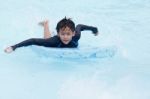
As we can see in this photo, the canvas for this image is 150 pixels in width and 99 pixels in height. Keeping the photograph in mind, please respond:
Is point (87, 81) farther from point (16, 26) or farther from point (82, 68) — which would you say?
point (16, 26)

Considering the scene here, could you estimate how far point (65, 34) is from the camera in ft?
15.1

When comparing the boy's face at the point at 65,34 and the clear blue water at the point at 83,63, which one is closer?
the clear blue water at the point at 83,63

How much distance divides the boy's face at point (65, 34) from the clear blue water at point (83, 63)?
0.26 meters

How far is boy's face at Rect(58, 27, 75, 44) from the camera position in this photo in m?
4.56

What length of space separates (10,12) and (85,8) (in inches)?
61.4

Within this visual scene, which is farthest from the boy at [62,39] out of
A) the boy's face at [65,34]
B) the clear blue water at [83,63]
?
the clear blue water at [83,63]

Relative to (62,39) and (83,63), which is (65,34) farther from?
(83,63)

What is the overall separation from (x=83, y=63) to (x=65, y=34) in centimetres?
53

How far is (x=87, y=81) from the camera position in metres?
4.44

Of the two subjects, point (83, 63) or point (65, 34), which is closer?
point (65, 34)

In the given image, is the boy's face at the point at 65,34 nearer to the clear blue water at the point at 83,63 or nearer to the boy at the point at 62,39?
the boy at the point at 62,39

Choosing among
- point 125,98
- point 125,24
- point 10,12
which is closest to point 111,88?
point 125,98

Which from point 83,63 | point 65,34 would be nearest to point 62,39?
point 65,34

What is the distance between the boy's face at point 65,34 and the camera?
4.56m
